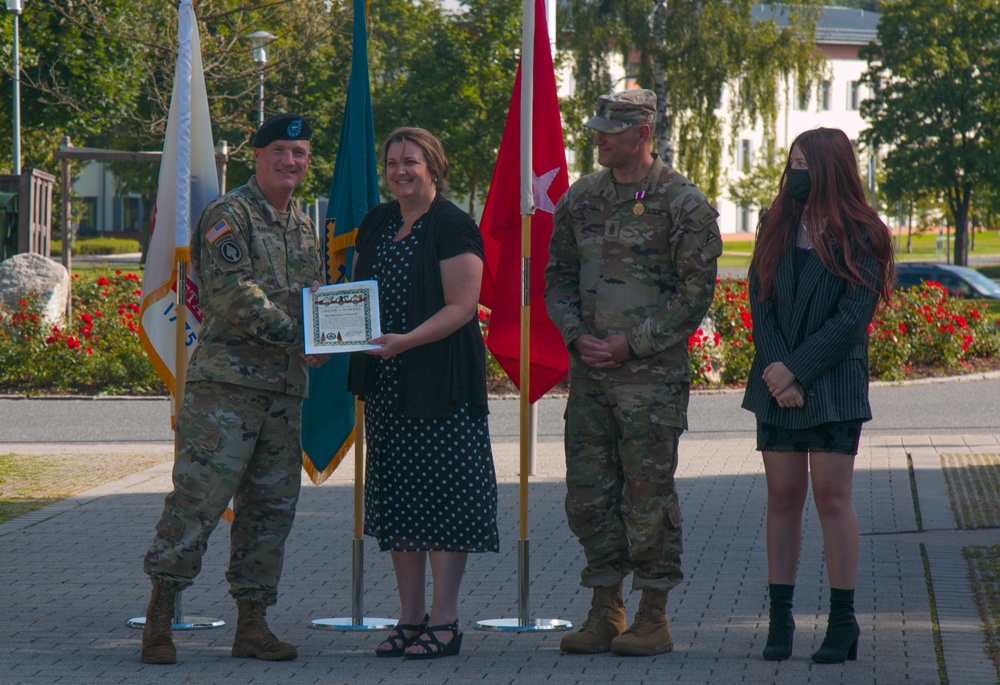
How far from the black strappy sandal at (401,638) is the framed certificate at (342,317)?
1.21 meters

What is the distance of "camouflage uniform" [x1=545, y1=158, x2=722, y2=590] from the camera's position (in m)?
5.20

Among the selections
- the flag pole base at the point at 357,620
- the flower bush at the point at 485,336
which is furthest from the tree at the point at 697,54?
the flag pole base at the point at 357,620

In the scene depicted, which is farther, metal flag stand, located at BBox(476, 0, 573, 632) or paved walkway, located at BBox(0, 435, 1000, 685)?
metal flag stand, located at BBox(476, 0, 573, 632)

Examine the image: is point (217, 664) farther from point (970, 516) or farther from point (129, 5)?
point (129, 5)

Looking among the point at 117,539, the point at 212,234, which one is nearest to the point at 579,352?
the point at 212,234

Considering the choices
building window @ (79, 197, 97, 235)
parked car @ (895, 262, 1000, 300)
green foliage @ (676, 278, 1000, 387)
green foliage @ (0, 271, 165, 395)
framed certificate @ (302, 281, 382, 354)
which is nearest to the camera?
framed certificate @ (302, 281, 382, 354)

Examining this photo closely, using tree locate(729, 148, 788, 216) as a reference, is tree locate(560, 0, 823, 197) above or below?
above

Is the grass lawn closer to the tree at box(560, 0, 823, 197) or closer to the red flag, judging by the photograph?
the red flag

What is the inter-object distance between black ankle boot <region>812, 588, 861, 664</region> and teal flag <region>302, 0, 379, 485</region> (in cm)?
240

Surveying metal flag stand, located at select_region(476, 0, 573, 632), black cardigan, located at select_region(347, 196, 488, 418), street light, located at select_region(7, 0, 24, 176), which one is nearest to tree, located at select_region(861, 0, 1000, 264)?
street light, located at select_region(7, 0, 24, 176)

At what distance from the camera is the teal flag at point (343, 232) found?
6.02 meters

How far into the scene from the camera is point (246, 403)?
17.1ft

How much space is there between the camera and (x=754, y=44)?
106 ft

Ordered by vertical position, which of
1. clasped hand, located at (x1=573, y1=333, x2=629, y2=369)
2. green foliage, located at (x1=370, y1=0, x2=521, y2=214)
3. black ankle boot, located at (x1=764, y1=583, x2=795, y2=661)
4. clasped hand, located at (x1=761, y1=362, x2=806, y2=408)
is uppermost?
green foliage, located at (x1=370, y1=0, x2=521, y2=214)
